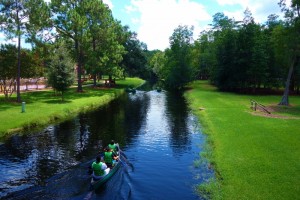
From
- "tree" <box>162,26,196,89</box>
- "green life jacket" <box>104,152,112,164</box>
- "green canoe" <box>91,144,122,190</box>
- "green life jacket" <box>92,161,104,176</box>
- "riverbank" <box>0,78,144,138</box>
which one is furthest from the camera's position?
"tree" <box>162,26,196,89</box>

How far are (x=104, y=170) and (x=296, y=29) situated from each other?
1625 inches

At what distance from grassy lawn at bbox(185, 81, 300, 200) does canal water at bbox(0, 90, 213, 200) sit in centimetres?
149

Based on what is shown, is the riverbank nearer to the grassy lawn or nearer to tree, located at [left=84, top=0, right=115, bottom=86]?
the grassy lawn

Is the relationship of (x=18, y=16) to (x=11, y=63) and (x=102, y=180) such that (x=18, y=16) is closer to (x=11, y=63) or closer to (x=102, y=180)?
(x=11, y=63)

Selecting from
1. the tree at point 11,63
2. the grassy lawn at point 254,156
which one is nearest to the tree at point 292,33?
the grassy lawn at point 254,156

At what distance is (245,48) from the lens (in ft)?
244

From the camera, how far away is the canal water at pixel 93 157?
17.7 m

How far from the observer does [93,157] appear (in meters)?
24.0

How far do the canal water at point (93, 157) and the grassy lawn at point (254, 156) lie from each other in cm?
149

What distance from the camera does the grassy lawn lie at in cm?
1683

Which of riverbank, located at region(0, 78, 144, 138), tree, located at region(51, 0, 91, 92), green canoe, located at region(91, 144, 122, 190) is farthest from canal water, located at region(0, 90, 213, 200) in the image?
tree, located at region(51, 0, 91, 92)

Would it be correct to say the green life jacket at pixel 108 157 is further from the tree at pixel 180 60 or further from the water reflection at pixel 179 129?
the tree at pixel 180 60

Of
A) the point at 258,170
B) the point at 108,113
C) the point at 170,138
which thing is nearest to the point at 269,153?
the point at 258,170

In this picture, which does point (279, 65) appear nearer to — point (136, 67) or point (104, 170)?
point (136, 67)
